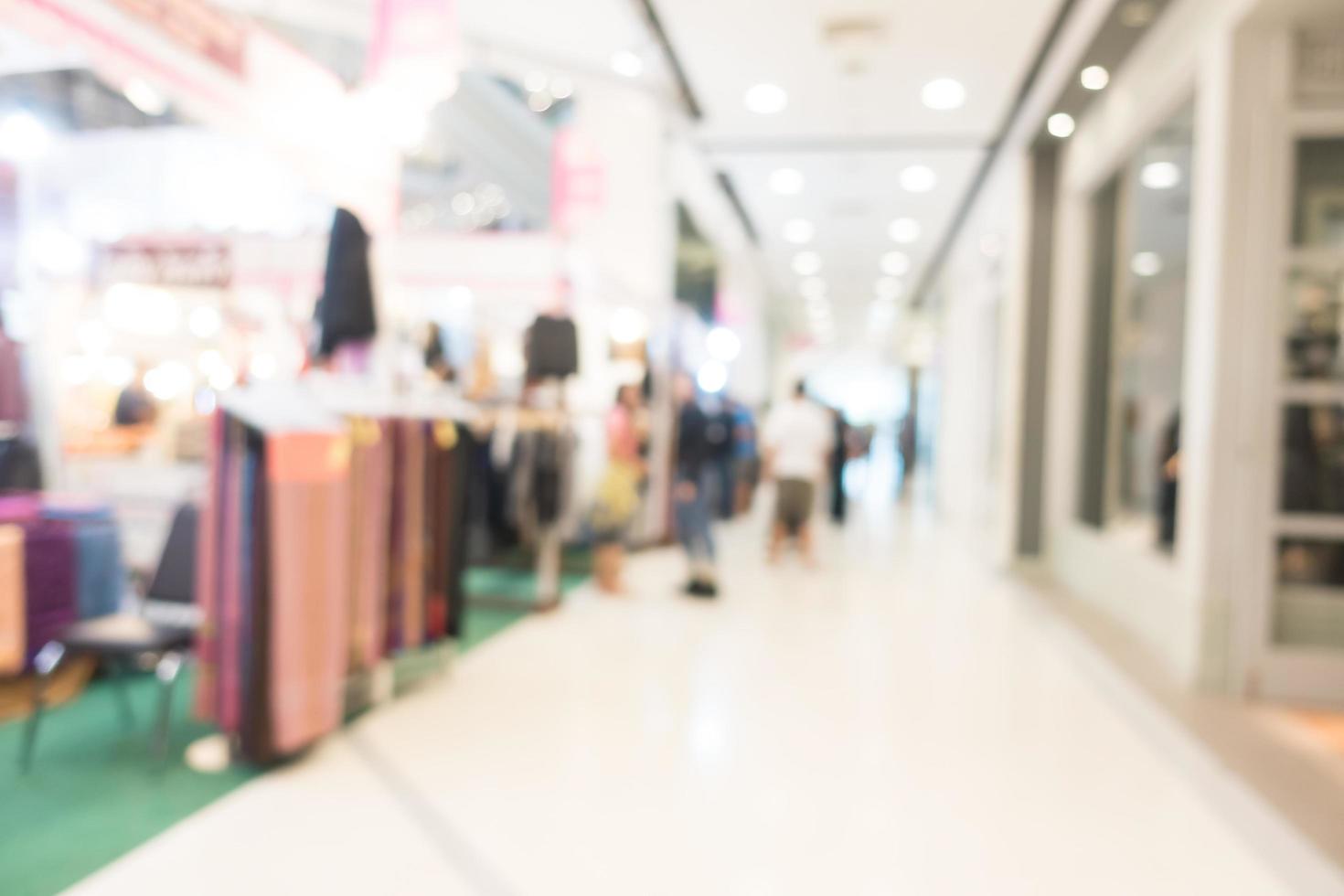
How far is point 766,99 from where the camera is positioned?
23.9 feet

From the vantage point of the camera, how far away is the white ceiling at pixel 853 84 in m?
5.71

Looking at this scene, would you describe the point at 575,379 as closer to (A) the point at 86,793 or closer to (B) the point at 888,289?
(A) the point at 86,793

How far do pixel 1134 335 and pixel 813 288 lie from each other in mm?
11716

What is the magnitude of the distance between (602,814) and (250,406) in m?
1.80

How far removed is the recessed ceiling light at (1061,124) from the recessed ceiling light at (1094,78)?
2.01ft

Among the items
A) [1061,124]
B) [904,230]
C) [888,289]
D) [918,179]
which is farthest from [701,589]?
[888,289]

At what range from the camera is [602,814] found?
287 cm

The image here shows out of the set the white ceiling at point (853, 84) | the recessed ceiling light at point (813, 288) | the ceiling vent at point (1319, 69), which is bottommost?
the ceiling vent at point (1319, 69)

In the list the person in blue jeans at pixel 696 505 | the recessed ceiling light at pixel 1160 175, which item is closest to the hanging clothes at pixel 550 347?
the person in blue jeans at pixel 696 505

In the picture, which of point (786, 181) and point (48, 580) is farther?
point (786, 181)

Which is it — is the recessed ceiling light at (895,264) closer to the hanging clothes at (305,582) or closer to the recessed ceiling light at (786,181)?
the recessed ceiling light at (786,181)

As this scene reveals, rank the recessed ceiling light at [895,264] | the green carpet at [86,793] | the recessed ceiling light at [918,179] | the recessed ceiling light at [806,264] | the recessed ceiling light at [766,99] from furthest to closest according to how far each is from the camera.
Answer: the recessed ceiling light at [806,264]
the recessed ceiling light at [895,264]
the recessed ceiling light at [918,179]
the recessed ceiling light at [766,99]
the green carpet at [86,793]

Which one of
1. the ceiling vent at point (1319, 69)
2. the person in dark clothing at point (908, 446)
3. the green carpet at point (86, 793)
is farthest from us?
the person in dark clothing at point (908, 446)

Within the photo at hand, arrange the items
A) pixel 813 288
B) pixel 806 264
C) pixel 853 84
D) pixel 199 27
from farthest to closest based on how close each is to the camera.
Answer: pixel 813 288
pixel 806 264
pixel 853 84
pixel 199 27
